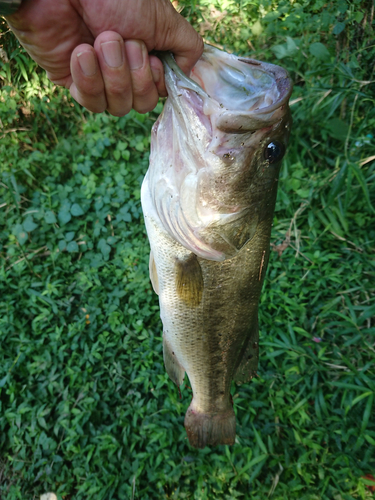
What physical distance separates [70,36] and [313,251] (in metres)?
2.50

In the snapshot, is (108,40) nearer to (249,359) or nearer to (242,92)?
(242,92)

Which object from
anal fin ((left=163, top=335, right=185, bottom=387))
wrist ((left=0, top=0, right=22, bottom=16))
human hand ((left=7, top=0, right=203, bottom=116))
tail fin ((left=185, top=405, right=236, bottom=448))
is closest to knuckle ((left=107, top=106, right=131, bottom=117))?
human hand ((left=7, top=0, right=203, bottom=116))

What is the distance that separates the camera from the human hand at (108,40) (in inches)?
41.0

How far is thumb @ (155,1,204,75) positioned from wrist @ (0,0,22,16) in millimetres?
433

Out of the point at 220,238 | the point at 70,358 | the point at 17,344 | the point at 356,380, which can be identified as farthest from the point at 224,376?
the point at 17,344

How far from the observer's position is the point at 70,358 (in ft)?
8.91

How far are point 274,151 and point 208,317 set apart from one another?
0.83 metres

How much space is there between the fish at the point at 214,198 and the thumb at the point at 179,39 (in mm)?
34

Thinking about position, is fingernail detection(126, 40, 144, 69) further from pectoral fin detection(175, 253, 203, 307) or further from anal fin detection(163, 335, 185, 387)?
anal fin detection(163, 335, 185, 387)

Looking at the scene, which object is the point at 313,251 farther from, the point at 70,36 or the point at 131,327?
the point at 70,36

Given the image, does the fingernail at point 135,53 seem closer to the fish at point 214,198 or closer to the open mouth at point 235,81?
the fish at point 214,198

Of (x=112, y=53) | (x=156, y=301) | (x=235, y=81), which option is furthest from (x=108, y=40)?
(x=156, y=301)

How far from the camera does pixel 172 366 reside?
1777mm

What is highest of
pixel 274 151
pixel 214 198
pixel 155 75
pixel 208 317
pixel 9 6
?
pixel 9 6
